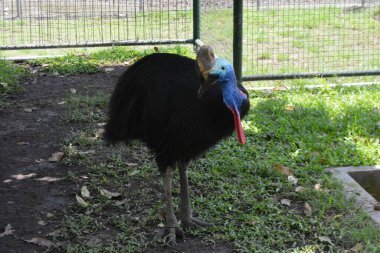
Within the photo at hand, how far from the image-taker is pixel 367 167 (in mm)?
5562

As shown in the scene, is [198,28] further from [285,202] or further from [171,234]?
[171,234]

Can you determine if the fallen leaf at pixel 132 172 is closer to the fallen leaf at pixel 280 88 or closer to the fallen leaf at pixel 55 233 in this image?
the fallen leaf at pixel 55 233

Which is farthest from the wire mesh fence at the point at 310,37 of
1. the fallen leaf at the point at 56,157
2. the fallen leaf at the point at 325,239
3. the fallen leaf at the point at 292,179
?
the fallen leaf at the point at 325,239

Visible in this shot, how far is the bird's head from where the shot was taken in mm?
3782

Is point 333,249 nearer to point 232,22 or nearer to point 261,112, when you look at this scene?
point 261,112

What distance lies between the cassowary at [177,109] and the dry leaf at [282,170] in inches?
44.0

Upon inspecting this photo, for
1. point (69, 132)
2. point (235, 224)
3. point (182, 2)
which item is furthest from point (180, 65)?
point (182, 2)

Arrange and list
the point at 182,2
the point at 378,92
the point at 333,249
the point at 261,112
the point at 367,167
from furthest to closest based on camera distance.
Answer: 1. the point at 182,2
2. the point at 378,92
3. the point at 261,112
4. the point at 367,167
5. the point at 333,249

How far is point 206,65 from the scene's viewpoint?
3.79 m

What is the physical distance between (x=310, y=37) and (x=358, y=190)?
5.24 metres

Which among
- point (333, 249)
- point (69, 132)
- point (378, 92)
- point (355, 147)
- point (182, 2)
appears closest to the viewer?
point (333, 249)

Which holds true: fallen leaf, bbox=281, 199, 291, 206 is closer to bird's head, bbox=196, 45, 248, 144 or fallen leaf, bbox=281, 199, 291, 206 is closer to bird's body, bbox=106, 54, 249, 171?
bird's body, bbox=106, 54, 249, 171

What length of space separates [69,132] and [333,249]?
10.3 feet

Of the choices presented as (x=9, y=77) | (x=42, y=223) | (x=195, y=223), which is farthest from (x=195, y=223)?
(x=9, y=77)
